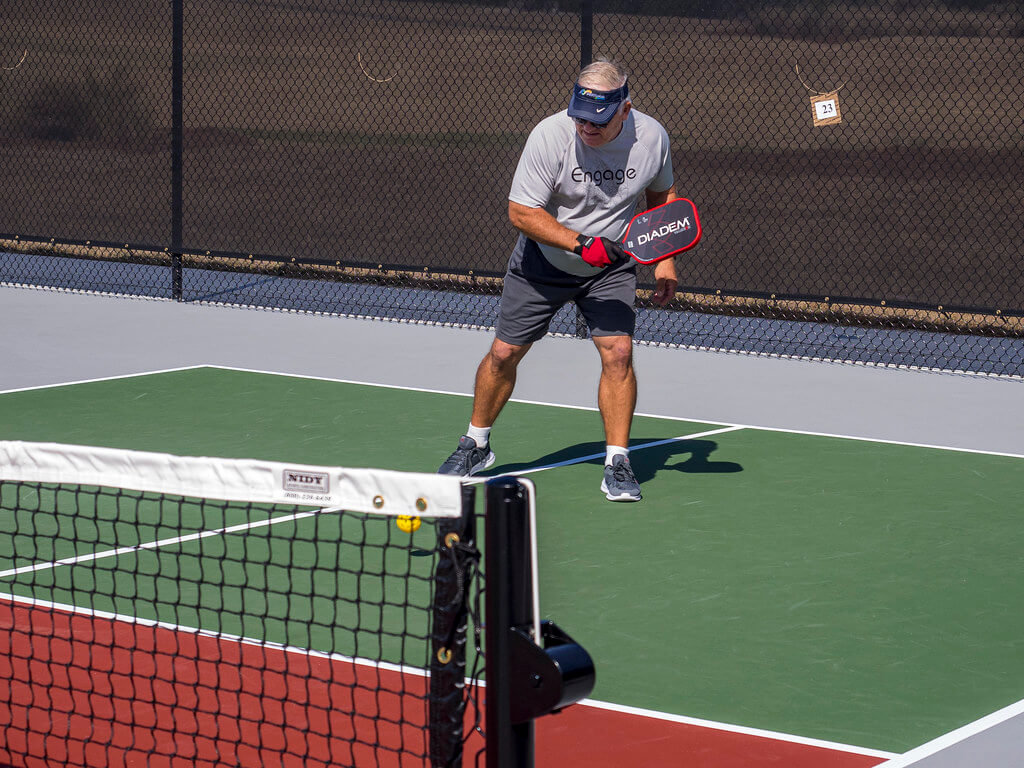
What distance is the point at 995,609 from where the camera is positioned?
18.6 ft

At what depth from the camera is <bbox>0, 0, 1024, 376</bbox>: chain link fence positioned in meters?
14.0

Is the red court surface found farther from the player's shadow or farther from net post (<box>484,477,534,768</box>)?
the player's shadow

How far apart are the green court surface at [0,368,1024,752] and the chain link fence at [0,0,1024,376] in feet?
13.8

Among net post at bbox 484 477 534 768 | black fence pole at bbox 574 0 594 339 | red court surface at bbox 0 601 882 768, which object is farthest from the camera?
black fence pole at bbox 574 0 594 339

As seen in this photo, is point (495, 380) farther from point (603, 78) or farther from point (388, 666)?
point (388, 666)

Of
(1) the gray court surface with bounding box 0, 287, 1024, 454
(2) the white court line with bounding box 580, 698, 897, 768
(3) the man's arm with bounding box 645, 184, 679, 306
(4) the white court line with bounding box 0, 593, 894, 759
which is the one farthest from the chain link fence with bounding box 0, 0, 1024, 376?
(2) the white court line with bounding box 580, 698, 897, 768

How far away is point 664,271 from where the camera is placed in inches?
276

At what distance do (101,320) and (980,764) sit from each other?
8.74 metres

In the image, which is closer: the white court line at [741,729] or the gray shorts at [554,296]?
the white court line at [741,729]

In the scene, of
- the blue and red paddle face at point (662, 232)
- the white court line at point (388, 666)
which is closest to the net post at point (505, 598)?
the white court line at point (388, 666)

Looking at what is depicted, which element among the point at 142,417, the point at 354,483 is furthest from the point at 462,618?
the point at 142,417

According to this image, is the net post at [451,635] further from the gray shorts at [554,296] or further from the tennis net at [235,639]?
the gray shorts at [554,296]

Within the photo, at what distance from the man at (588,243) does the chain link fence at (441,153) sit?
5661 mm

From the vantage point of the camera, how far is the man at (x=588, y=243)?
263 inches
